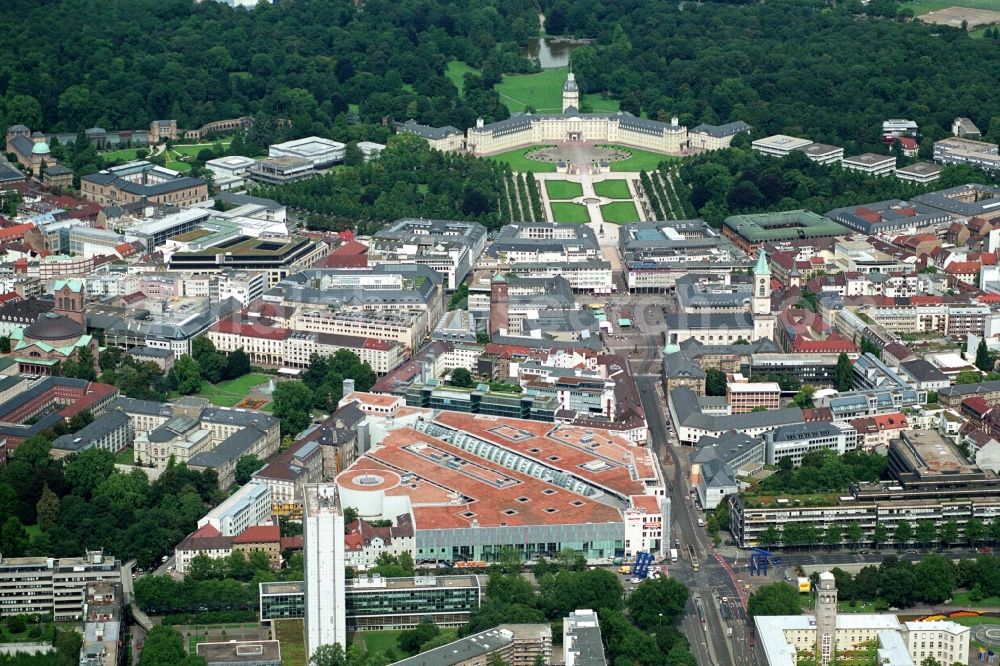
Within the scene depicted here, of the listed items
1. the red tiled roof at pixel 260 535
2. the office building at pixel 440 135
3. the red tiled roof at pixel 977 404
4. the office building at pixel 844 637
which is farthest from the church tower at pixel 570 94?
the office building at pixel 844 637

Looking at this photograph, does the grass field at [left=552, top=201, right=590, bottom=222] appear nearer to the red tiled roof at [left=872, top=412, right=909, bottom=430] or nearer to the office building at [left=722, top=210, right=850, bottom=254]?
the office building at [left=722, top=210, right=850, bottom=254]

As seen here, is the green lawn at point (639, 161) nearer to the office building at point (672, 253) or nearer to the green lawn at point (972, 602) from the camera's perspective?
the office building at point (672, 253)

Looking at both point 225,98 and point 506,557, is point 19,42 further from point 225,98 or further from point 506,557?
point 506,557

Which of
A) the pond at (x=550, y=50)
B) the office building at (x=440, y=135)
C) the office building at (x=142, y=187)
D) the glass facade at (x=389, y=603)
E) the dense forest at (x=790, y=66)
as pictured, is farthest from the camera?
the pond at (x=550, y=50)

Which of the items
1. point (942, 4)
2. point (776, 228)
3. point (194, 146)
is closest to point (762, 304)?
point (776, 228)

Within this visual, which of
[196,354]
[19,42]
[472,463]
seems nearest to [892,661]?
[472,463]

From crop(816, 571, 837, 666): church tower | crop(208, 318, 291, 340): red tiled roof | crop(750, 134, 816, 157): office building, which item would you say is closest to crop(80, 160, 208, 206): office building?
crop(208, 318, 291, 340): red tiled roof
